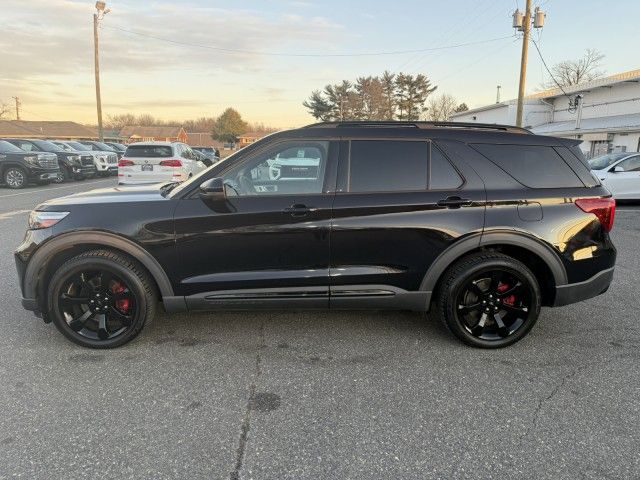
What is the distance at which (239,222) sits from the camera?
3.39 metres

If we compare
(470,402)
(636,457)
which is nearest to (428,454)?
(470,402)

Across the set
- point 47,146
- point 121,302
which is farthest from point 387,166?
point 47,146

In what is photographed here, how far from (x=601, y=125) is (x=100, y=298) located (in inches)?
1343

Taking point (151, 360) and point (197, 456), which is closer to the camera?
point (197, 456)

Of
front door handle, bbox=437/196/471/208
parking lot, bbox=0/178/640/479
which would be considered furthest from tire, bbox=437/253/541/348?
front door handle, bbox=437/196/471/208

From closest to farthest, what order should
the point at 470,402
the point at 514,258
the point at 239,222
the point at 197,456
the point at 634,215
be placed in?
the point at 197,456 → the point at 470,402 → the point at 239,222 → the point at 514,258 → the point at 634,215

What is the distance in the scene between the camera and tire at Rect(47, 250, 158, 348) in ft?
11.2

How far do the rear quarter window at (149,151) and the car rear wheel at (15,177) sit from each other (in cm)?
567

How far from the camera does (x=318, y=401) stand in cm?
290

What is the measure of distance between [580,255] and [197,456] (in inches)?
124

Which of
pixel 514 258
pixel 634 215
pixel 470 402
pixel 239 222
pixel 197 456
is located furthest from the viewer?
pixel 634 215

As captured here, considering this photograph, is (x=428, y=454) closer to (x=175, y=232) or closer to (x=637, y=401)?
(x=637, y=401)

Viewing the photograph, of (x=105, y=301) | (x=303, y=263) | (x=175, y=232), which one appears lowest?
(x=105, y=301)

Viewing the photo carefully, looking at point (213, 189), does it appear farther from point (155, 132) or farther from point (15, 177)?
point (155, 132)
